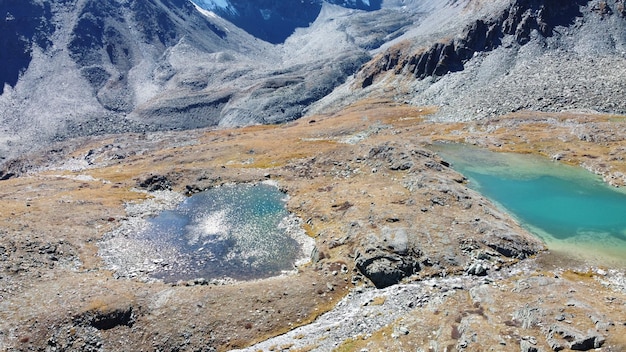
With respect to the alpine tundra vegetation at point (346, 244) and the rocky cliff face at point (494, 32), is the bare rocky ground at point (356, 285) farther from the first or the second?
the rocky cliff face at point (494, 32)

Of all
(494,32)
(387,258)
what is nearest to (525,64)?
(494,32)

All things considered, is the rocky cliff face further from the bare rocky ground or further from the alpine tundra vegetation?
the bare rocky ground

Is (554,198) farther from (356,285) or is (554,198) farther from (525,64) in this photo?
(525,64)

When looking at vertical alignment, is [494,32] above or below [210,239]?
above

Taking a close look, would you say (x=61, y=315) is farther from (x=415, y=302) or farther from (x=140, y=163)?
(x=140, y=163)

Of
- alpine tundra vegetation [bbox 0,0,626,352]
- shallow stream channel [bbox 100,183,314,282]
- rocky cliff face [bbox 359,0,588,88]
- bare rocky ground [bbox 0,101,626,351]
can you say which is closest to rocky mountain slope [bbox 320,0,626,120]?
rocky cliff face [bbox 359,0,588,88]

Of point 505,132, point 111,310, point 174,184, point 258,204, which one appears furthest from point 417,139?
point 111,310

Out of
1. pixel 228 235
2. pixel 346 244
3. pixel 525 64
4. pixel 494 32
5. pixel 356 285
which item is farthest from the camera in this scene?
pixel 494 32

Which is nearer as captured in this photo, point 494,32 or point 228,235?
point 228,235
